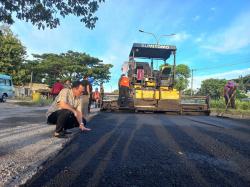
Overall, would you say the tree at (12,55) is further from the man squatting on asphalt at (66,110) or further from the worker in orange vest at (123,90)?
the man squatting on asphalt at (66,110)

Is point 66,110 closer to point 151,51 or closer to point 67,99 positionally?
point 67,99

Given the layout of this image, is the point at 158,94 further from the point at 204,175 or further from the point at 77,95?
the point at 204,175

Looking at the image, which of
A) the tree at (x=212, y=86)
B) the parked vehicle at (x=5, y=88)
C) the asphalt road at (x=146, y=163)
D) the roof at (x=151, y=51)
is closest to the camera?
the asphalt road at (x=146, y=163)

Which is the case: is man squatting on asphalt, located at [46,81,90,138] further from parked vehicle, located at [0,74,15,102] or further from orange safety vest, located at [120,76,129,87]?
parked vehicle, located at [0,74,15,102]

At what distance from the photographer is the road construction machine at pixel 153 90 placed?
13.9m

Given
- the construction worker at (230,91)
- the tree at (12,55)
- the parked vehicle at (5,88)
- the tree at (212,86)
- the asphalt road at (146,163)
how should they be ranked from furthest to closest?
the tree at (212,86) → the tree at (12,55) → the parked vehicle at (5,88) → the construction worker at (230,91) → the asphalt road at (146,163)

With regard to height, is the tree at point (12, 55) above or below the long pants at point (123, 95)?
above

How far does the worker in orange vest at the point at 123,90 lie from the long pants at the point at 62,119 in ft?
26.0

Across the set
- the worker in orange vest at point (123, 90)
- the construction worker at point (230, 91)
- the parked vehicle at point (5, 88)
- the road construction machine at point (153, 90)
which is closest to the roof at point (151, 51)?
the road construction machine at point (153, 90)

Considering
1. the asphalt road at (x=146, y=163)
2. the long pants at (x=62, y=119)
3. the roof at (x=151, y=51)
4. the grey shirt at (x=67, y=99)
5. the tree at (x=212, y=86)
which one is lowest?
the asphalt road at (x=146, y=163)

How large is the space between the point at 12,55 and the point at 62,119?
32557 millimetres

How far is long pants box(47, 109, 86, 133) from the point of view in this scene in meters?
5.45

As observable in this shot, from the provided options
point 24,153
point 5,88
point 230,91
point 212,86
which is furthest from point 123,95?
point 212,86

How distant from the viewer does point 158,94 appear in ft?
45.7
